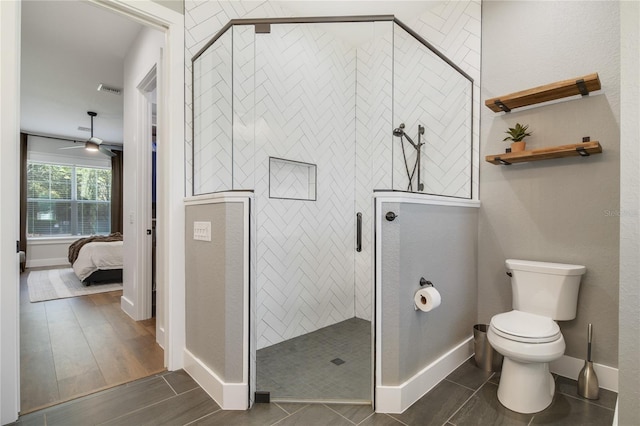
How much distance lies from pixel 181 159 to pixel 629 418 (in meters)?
2.52

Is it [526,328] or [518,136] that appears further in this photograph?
[518,136]

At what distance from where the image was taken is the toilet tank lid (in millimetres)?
1965

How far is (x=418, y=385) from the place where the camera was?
72.3 inches

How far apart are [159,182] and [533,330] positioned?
279cm

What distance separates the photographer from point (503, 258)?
2.40 metres

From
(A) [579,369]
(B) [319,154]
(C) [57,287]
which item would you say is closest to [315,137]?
(B) [319,154]

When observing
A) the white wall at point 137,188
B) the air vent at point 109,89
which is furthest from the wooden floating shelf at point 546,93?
the air vent at point 109,89

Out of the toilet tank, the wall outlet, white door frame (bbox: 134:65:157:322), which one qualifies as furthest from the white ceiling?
the toilet tank

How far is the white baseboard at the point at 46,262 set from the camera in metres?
6.25

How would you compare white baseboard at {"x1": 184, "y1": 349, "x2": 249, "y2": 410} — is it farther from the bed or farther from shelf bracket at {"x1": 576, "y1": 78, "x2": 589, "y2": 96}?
the bed

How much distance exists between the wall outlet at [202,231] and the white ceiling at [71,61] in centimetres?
141

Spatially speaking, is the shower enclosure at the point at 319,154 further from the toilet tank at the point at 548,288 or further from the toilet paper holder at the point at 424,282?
the toilet tank at the point at 548,288

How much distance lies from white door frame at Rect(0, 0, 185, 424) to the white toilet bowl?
2.05m

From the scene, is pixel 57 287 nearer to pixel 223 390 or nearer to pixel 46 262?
pixel 46 262
